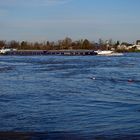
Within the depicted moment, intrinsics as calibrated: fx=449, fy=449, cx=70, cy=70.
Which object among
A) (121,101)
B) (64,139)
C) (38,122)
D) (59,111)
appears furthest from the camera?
(121,101)

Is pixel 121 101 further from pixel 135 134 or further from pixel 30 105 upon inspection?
pixel 135 134

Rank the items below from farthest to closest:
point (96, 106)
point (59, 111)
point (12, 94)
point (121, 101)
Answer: point (12, 94), point (121, 101), point (96, 106), point (59, 111)

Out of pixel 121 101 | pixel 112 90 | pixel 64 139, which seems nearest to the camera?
pixel 64 139

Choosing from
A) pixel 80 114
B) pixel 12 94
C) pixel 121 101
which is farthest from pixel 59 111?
pixel 12 94

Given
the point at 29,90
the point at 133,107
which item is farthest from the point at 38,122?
the point at 29,90

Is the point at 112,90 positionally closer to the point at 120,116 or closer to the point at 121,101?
the point at 121,101

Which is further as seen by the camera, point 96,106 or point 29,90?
point 29,90

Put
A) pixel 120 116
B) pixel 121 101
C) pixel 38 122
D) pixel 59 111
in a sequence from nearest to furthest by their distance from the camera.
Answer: pixel 38 122 → pixel 120 116 → pixel 59 111 → pixel 121 101

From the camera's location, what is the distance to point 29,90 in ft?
92.4

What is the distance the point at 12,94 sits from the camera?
25.5m

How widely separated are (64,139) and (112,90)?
1538cm

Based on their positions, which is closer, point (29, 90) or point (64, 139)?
point (64, 139)

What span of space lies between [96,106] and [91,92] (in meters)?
6.79

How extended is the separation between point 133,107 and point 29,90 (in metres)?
9.97
